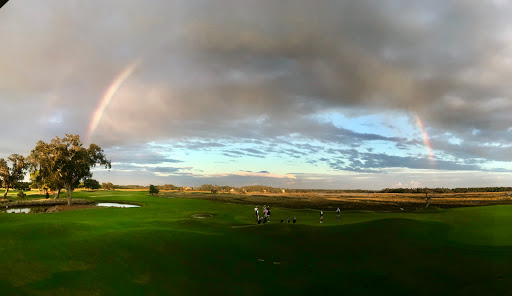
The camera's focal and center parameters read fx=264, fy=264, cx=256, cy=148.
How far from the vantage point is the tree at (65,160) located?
6719cm

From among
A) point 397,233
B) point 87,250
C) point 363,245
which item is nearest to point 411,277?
point 363,245

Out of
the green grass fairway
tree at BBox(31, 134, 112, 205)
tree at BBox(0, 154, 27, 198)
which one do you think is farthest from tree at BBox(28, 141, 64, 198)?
the green grass fairway

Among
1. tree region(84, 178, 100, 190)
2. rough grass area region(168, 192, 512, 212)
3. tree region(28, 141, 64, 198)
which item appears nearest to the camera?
tree region(28, 141, 64, 198)

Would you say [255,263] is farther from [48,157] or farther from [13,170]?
[13,170]

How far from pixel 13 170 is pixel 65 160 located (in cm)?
3502

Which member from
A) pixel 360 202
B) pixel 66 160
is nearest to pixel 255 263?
pixel 66 160

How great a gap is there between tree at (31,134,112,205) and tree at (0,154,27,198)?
81.6 feet

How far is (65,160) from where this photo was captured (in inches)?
2692

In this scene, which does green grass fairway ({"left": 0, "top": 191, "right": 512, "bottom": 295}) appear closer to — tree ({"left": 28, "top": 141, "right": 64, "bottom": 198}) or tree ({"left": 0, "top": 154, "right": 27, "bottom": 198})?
tree ({"left": 28, "top": 141, "right": 64, "bottom": 198})

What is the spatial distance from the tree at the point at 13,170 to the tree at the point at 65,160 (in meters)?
24.9

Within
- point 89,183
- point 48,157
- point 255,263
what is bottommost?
point 255,263

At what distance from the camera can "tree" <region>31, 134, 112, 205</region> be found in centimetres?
6719

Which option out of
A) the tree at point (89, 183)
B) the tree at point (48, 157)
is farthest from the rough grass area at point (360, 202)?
the tree at point (48, 157)

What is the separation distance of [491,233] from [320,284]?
72.6ft
